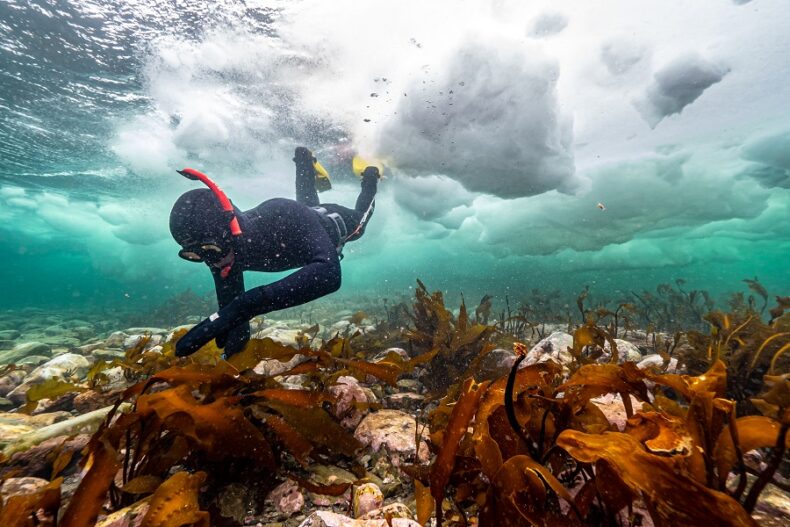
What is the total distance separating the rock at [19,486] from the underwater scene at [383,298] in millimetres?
18

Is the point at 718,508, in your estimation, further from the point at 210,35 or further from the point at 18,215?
the point at 18,215

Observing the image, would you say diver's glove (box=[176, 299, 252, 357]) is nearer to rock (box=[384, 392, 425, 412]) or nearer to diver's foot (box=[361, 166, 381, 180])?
rock (box=[384, 392, 425, 412])

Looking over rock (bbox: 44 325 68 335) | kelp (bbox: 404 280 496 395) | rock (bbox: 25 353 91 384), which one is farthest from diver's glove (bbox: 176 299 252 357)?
rock (bbox: 44 325 68 335)

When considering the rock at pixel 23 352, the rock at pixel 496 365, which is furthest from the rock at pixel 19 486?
the rock at pixel 23 352

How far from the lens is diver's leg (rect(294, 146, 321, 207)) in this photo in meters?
6.24

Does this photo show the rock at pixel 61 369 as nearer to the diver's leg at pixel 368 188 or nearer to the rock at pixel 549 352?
the diver's leg at pixel 368 188

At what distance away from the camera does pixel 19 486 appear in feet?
4.05

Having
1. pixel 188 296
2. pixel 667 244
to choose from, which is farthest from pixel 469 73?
pixel 667 244

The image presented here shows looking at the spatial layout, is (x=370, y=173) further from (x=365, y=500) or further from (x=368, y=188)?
(x=365, y=500)

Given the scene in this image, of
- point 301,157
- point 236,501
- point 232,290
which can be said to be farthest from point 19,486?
point 301,157

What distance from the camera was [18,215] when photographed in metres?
26.5

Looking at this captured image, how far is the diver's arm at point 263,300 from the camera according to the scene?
2.24 meters

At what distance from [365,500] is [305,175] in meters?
6.12

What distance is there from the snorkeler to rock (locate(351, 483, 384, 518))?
1.62 meters
